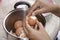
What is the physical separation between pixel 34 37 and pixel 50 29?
0.32 m

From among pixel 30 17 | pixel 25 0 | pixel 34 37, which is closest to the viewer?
pixel 34 37

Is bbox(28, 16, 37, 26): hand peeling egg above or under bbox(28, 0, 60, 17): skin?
under

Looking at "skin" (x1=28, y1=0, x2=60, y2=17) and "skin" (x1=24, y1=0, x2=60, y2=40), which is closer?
"skin" (x1=24, y1=0, x2=60, y2=40)

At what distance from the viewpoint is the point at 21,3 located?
43.6 inches

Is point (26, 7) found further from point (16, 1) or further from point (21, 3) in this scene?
point (16, 1)

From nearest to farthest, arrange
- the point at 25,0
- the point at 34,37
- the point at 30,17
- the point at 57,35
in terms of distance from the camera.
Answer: the point at 34,37
the point at 30,17
the point at 57,35
the point at 25,0

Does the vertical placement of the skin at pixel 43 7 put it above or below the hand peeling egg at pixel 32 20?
above

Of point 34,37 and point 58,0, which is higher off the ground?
point 58,0

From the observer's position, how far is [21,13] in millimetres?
1062

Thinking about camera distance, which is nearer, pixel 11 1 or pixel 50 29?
pixel 50 29

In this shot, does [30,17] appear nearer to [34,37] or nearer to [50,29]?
[34,37]

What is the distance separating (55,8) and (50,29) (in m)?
0.17

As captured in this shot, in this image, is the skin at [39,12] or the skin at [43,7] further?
the skin at [43,7]

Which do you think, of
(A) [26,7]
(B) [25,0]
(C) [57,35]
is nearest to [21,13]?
(A) [26,7]
